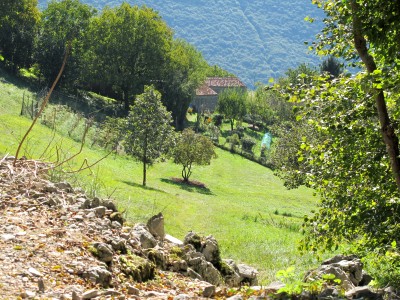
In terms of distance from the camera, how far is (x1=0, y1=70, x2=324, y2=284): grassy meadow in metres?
19.0

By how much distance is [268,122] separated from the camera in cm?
10756

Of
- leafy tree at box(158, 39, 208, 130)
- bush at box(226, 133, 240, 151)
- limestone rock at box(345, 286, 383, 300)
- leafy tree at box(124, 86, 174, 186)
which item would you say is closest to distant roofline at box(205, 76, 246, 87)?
leafy tree at box(158, 39, 208, 130)

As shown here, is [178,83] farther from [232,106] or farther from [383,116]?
[383,116]

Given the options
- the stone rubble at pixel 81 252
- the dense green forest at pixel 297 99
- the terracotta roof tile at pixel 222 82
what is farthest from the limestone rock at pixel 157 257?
the terracotta roof tile at pixel 222 82

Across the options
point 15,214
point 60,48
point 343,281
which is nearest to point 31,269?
point 15,214

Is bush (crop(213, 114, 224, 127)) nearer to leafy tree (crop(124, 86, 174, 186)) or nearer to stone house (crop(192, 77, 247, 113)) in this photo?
stone house (crop(192, 77, 247, 113))

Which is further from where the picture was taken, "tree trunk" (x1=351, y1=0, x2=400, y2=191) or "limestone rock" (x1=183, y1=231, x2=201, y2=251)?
"limestone rock" (x1=183, y1=231, x2=201, y2=251)

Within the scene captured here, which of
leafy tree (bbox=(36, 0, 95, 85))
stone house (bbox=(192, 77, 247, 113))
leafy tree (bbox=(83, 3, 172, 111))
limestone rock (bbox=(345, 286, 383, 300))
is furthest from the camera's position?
stone house (bbox=(192, 77, 247, 113))

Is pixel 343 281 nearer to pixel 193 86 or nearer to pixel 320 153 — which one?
pixel 320 153

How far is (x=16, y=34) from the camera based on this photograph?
70.0 meters

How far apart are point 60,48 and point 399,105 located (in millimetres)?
66424

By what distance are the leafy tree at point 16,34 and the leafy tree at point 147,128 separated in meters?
34.7

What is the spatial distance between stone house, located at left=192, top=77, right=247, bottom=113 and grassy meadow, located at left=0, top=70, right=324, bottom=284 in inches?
1731

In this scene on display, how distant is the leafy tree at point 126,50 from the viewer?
73750 millimetres
